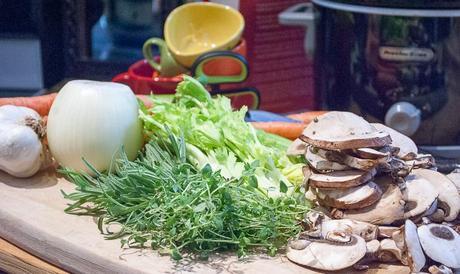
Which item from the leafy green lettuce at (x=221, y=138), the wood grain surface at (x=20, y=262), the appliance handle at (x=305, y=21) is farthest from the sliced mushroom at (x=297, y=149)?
the appliance handle at (x=305, y=21)

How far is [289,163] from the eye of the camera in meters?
1.28

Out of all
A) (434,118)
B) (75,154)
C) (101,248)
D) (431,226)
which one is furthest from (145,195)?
(434,118)

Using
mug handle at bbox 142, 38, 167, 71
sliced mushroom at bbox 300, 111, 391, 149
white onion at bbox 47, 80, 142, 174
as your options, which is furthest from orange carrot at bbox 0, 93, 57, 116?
sliced mushroom at bbox 300, 111, 391, 149

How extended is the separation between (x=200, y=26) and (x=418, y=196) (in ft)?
3.08

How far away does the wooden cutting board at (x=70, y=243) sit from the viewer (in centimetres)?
103

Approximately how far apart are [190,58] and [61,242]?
0.73m

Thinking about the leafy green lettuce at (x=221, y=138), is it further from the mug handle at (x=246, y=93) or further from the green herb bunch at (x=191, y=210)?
the mug handle at (x=246, y=93)

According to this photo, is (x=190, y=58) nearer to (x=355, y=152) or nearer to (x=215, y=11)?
(x=215, y=11)

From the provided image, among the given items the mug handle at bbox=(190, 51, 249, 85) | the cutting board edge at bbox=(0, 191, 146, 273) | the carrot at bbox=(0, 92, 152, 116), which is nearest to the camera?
the cutting board edge at bbox=(0, 191, 146, 273)

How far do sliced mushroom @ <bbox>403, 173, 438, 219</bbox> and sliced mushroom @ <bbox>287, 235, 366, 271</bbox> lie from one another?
0.09m

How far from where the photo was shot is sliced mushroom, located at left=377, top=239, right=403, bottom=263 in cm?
102

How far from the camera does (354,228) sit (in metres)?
1.03

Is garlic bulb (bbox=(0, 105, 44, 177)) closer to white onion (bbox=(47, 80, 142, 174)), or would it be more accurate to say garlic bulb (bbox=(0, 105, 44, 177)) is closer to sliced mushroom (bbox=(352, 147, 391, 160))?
white onion (bbox=(47, 80, 142, 174))

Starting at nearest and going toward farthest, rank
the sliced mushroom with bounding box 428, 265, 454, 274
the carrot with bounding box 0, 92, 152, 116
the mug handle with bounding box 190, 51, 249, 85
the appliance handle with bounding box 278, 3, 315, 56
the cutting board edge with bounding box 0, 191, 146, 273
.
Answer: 1. the sliced mushroom with bounding box 428, 265, 454, 274
2. the cutting board edge with bounding box 0, 191, 146, 273
3. the carrot with bounding box 0, 92, 152, 116
4. the mug handle with bounding box 190, 51, 249, 85
5. the appliance handle with bounding box 278, 3, 315, 56
